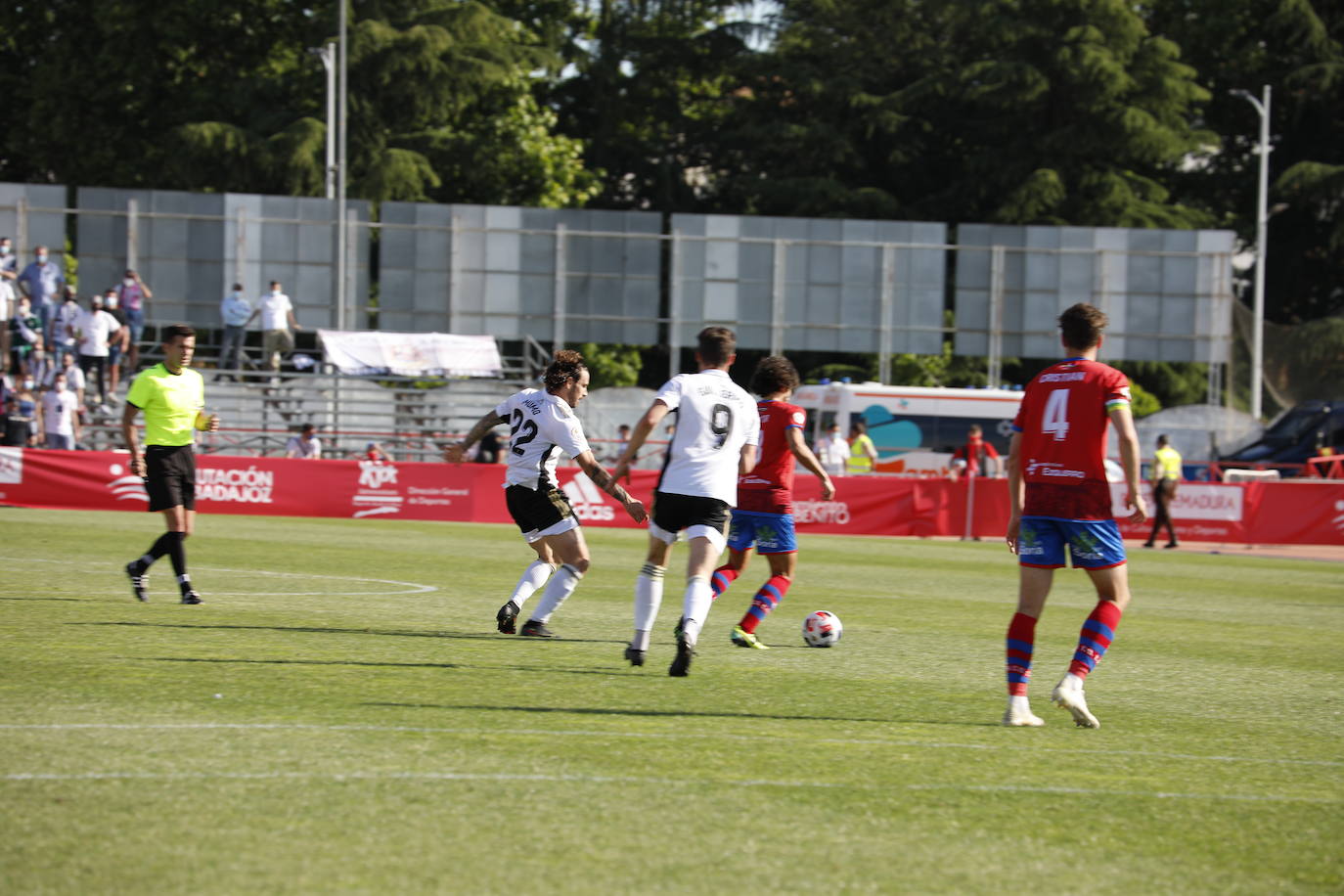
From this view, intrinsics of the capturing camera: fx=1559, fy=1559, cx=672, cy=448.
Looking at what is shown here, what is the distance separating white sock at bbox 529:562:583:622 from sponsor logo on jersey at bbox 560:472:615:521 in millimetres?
15190

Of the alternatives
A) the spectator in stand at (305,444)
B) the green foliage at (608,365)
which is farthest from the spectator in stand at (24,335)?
the green foliage at (608,365)

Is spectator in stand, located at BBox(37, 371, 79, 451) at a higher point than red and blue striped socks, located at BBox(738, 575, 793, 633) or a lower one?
higher

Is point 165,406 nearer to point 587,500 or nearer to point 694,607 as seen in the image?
point 694,607

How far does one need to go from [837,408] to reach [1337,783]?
2813 centimetres

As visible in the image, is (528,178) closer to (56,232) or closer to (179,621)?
(56,232)

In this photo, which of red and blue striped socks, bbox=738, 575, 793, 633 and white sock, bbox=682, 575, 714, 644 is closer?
white sock, bbox=682, 575, 714, 644

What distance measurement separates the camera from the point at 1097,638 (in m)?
7.52

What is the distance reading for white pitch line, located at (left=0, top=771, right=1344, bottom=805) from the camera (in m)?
5.66

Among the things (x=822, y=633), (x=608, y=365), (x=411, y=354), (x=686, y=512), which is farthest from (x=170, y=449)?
(x=608, y=365)

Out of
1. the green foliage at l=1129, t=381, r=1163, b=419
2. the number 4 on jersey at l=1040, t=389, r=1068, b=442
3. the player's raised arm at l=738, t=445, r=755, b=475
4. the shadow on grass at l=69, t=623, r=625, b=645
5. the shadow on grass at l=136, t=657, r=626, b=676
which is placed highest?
the green foliage at l=1129, t=381, r=1163, b=419

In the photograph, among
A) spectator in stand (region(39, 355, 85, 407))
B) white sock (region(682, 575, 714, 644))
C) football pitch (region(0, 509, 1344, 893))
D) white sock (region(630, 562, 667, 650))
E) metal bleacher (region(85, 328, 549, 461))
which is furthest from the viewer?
metal bleacher (region(85, 328, 549, 461))

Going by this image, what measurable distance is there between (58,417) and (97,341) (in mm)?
2716

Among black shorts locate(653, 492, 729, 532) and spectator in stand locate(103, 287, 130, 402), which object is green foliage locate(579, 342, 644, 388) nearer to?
spectator in stand locate(103, 287, 130, 402)

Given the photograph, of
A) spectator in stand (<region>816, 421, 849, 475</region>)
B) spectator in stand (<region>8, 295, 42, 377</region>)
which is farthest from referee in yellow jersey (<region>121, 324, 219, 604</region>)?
spectator in stand (<region>816, 421, 849, 475</region>)
